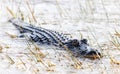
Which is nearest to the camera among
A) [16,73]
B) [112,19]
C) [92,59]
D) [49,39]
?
[16,73]

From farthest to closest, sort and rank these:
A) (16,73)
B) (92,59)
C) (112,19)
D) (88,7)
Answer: (88,7)
(112,19)
(92,59)
(16,73)

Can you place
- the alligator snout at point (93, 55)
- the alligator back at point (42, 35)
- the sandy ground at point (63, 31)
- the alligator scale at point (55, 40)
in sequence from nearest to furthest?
the sandy ground at point (63, 31), the alligator snout at point (93, 55), the alligator scale at point (55, 40), the alligator back at point (42, 35)

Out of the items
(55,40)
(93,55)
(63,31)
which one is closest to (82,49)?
(93,55)

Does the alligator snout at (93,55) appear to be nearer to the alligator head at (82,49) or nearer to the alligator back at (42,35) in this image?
the alligator head at (82,49)

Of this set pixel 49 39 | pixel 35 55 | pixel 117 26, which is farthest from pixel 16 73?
pixel 117 26

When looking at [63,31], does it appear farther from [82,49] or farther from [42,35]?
[82,49]

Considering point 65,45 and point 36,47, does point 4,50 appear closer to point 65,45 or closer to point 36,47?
point 36,47

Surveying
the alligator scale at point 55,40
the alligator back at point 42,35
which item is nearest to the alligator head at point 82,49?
the alligator scale at point 55,40
